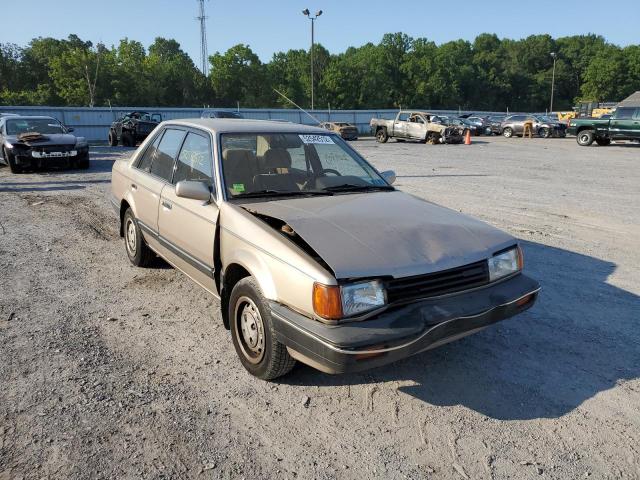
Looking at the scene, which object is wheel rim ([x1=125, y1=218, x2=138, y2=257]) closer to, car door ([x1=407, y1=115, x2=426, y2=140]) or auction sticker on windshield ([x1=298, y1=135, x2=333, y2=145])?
auction sticker on windshield ([x1=298, y1=135, x2=333, y2=145])

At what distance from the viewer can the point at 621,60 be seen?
94062 mm

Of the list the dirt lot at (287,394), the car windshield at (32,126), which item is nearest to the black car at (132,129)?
the car windshield at (32,126)

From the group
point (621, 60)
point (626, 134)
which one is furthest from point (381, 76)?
point (626, 134)

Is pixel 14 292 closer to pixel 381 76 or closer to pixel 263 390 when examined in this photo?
pixel 263 390

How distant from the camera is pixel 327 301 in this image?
2.63 m

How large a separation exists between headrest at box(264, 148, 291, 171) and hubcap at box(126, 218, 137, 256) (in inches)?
82.2

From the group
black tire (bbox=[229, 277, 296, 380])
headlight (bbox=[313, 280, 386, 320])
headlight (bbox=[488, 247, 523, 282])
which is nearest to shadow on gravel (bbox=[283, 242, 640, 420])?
black tire (bbox=[229, 277, 296, 380])

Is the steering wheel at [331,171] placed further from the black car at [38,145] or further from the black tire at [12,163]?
the black tire at [12,163]

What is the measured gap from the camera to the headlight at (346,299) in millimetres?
2623

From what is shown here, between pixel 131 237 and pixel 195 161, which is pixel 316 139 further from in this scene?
pixel 131 237

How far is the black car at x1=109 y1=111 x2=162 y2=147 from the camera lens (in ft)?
72.7

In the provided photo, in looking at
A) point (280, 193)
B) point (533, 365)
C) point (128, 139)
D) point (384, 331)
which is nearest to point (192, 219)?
point (280, 193)

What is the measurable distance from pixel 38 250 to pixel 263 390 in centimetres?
436

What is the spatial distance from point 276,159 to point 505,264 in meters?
1.91
